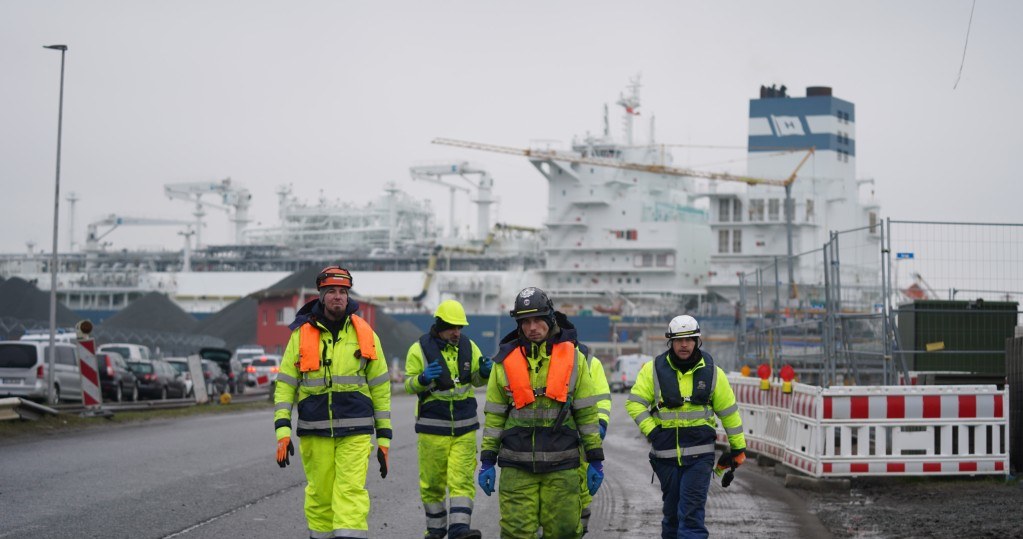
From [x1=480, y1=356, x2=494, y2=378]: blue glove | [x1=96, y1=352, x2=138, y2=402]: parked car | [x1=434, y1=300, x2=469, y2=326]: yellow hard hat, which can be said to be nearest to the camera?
[x1=434, y1=300, x2=469, y2=326]: yellow hard hat

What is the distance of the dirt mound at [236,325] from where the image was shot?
76625 millimetres

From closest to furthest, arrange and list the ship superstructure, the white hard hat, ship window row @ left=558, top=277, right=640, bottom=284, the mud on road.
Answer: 1. the white hard hat
2. the mud on road
3. the ship superstructure
4. ship window row @ left=558, top=277, right=640, bottom=284

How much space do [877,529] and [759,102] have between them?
3130 inches

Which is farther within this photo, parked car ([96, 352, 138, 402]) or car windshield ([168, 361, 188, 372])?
car windshield ([168, 361, 188, 372])

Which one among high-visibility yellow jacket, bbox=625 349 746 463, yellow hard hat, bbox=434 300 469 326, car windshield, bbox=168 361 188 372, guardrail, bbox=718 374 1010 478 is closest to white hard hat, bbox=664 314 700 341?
high-visibility yellow jacket, bbox=625 349 746 463

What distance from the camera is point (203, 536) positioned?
9148 millimetres

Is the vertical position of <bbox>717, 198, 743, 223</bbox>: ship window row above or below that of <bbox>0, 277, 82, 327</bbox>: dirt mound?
above

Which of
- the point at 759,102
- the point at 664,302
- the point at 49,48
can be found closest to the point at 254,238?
the point at 664,302

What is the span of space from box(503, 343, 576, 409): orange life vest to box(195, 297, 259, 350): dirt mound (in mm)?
70140

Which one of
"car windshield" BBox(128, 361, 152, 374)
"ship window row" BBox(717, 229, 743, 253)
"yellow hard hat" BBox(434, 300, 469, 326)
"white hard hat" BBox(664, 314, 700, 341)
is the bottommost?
"car windshield" BBox(128, 361, 152, 374)

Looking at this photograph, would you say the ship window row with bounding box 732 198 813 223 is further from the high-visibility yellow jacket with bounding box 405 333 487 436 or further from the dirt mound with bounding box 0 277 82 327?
the high-visibility yellow jacket with bounding box 405 333 487 436

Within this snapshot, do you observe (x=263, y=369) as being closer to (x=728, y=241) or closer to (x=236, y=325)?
(x=236, y=325)

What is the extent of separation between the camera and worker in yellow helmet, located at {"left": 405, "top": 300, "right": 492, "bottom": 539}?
8.69 m

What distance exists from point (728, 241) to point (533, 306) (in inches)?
3311
